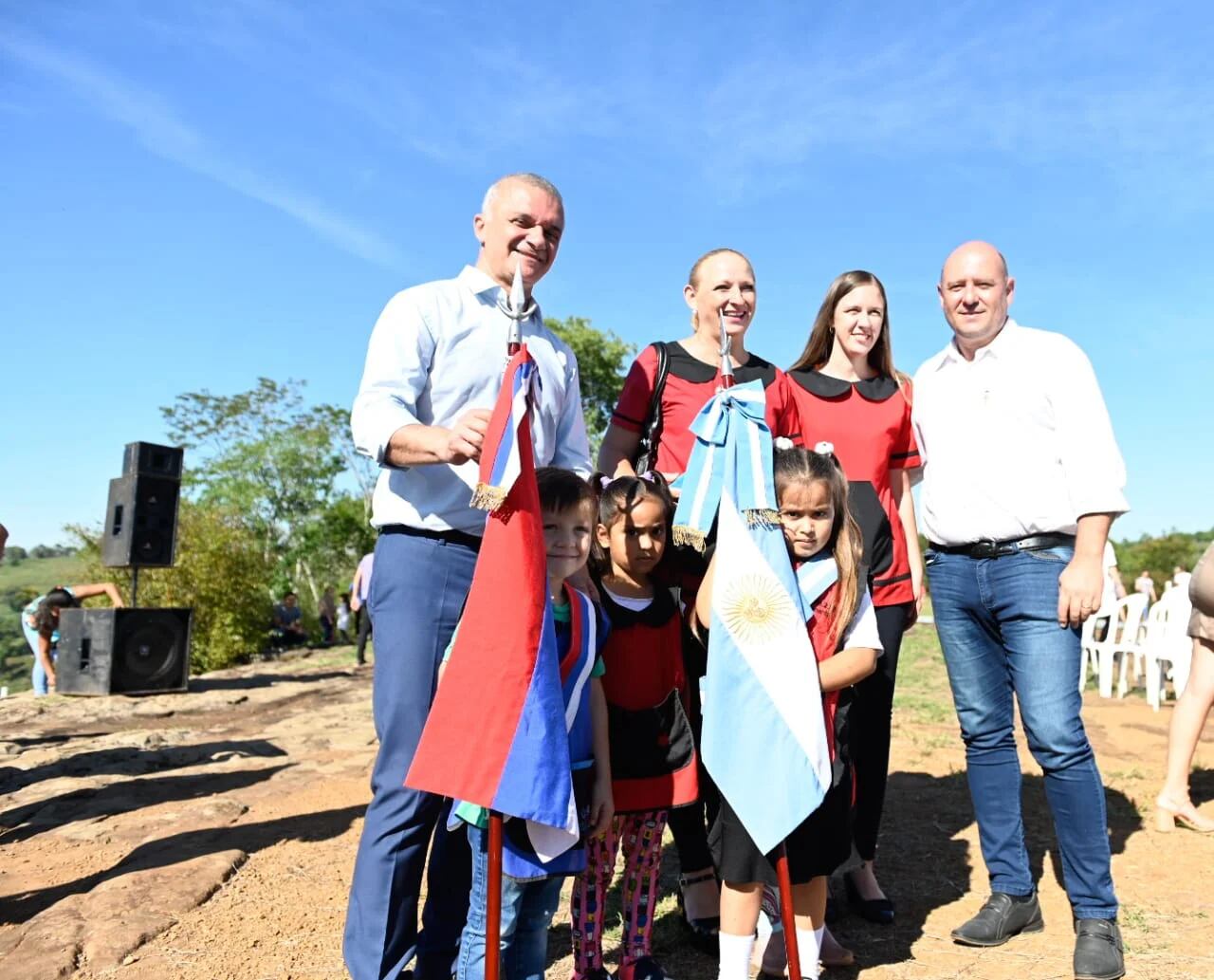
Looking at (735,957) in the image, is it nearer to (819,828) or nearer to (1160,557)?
(819,828)

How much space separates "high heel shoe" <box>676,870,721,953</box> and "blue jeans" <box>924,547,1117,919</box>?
0.98m

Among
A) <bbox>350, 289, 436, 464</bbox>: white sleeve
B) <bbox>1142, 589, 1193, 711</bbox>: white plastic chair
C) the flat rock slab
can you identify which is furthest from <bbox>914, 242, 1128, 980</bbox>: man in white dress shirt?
<bbox>1142, 589, 1193, 711</bbox>: white plastic chair

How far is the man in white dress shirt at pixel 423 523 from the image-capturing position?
2.34 meters

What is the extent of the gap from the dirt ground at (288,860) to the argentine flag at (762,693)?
0.80m

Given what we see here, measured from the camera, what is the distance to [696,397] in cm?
305

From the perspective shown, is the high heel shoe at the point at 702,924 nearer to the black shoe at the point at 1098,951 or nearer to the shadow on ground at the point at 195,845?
the black shoe at the point at 1098,951

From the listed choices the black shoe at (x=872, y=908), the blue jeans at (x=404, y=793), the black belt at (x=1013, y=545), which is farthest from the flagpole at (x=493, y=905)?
the black belt at (x=1013, y=545)

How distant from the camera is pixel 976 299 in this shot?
312 cm

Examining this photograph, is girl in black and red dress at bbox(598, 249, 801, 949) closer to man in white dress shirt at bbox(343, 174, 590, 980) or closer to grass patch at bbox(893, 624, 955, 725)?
man in white dress shirt at bbox(343, 174, 590, 980)

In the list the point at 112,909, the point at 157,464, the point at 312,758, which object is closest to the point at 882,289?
the point at 112,909

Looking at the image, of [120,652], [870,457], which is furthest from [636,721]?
A: [120,652]

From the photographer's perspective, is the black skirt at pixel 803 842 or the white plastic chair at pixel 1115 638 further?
the white plastic chair at pixel 1115 638

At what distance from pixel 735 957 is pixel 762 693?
68 cm

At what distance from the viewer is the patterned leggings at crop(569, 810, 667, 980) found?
2.52 meters
